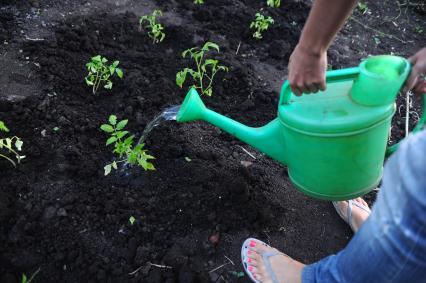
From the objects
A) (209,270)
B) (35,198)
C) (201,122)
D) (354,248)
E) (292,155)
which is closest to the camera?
(354,248)

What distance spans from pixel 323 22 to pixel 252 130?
1.84 ft

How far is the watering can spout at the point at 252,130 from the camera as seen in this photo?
61.0 inches

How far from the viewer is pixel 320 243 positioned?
179cm

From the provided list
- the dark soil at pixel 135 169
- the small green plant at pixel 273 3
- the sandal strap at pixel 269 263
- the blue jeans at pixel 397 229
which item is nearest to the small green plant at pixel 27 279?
the dark soil at pixel 135 169

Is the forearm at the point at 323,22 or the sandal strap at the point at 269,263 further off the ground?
the forearm at the point at 323,22

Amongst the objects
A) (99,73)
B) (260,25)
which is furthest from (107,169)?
(260,25)

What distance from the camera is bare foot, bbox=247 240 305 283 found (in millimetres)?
1581

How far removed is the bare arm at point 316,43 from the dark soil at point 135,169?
0.72 meters

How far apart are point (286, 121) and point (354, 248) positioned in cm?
46

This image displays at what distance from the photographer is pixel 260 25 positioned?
111 inches

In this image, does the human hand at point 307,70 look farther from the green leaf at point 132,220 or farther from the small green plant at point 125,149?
the green leaf at point 132,220

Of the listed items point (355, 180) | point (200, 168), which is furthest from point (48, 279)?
point (355, 180)

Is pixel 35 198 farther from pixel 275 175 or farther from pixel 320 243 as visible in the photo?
pixel 320 243

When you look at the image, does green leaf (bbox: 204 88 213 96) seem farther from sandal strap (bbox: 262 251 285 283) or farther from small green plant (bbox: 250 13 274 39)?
sandal strap (bbox: 262 251 285 283)
